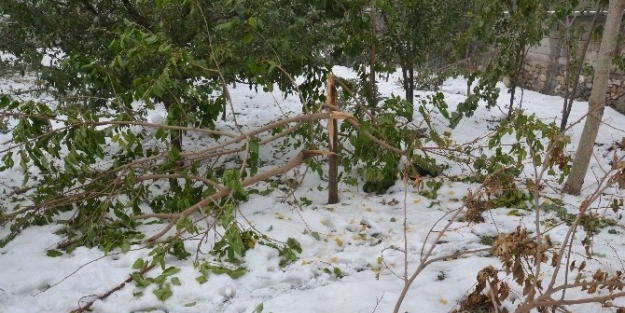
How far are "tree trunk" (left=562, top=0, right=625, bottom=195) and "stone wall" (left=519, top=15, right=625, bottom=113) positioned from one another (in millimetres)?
3712

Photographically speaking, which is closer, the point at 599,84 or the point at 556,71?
the point at 599,84

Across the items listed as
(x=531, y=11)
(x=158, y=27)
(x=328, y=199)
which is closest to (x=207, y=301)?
(x=328, y=199)

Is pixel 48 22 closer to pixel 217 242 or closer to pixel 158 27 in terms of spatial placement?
pixel 158 27

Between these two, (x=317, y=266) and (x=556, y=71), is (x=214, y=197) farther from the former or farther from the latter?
(x=556, y=71)

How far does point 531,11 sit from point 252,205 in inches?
119

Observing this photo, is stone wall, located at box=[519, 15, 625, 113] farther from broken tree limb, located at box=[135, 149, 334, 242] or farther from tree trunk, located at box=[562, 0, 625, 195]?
broken tree limb, located at box=[135, 149, 334, 242]

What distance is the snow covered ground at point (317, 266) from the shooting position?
8.05 feet

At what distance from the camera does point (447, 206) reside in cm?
383

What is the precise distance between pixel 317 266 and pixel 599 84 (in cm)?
245

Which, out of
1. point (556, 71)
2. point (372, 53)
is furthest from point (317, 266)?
point (556, 71)

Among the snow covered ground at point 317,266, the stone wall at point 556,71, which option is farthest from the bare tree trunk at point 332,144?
the stone wall at point 556,71

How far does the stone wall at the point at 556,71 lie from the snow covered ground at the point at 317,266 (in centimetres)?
360

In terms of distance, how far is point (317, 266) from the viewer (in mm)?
2869

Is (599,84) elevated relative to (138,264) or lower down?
elevated
